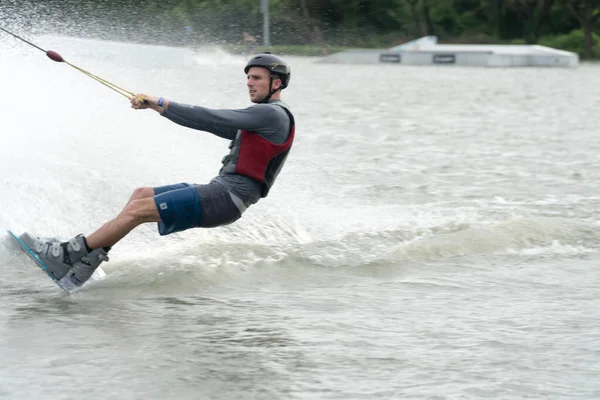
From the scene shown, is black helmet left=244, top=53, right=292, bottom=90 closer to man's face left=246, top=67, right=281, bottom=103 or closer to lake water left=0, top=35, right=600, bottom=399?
man's face left=246, top=67, right=281, bottom=103

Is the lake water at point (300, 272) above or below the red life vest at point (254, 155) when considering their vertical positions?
below

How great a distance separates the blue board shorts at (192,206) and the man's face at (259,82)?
622 millimetres

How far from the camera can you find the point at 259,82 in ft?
23.0

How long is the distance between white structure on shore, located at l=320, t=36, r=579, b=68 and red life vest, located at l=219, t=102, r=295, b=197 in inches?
1901

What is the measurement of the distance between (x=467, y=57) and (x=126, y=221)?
49.8 meters

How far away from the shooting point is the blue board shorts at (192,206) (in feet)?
22.3

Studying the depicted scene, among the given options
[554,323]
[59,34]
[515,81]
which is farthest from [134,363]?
[515,81]

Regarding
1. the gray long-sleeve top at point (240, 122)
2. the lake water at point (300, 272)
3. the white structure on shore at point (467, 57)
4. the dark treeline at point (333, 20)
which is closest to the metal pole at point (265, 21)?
the dark treeline at point (333, 20)

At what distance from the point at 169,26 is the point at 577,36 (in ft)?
142

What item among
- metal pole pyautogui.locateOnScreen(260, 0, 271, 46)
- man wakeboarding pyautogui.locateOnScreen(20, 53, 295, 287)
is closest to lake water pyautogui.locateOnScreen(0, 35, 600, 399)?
man wakeboarding pyautogui.locateOnScreen(20, 53, 295, 287)

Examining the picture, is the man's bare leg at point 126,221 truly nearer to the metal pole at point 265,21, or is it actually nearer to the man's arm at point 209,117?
the man's arm at point 209,117

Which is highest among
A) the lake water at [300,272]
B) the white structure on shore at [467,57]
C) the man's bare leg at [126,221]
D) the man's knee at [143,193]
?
the white structure on shore at [467,57]

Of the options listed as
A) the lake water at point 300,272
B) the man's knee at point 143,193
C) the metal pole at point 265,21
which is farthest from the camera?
the metal pole at point 265,21

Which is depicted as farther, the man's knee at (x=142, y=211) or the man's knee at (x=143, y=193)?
the man's knee at (x=143, y=193)
